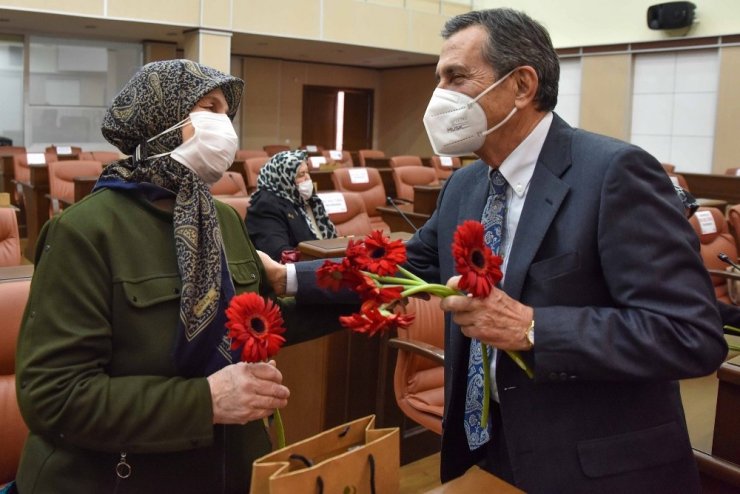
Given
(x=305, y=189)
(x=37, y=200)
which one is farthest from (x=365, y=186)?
(x=37, y=200)

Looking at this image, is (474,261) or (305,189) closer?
(474,261)

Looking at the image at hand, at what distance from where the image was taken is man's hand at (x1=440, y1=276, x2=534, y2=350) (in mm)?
1073

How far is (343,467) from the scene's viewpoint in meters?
1.10

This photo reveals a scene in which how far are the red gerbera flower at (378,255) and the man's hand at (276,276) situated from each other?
17.8 inches

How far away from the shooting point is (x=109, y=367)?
123cm

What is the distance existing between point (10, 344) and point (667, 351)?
1.51m

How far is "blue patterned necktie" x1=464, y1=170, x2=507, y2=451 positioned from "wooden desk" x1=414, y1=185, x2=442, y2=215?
464 cm

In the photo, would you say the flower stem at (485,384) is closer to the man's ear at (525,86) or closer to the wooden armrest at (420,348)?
the man's ear at (525,86)

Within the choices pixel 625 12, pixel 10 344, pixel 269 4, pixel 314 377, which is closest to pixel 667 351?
pixel 10 344

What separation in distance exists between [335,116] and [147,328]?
547 inches

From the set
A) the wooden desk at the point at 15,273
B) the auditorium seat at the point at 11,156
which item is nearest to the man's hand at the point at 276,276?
the wooden desk at the point at 15,273

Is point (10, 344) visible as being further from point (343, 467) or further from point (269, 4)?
point (269, 4)

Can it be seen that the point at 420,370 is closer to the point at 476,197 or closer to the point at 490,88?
the point at 476,197

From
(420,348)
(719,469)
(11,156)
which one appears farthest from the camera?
(11,156)
